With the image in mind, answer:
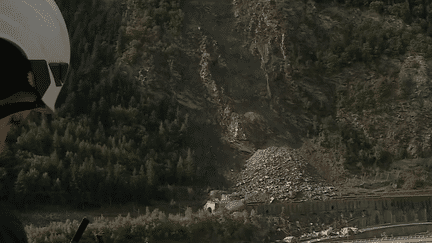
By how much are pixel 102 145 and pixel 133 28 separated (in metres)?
5.90

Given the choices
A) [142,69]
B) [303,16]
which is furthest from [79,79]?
[303,16]

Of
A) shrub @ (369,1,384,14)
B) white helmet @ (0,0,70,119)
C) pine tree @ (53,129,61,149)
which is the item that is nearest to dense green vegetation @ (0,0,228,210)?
pine tree @ (53,129,61,149)

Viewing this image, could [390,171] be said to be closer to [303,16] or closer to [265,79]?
[265,79]

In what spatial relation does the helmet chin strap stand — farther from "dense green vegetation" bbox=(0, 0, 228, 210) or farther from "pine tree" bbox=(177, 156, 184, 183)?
"pine tree" bbox=(177, 156, 184, 183)

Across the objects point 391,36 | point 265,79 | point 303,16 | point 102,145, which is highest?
point 303,16

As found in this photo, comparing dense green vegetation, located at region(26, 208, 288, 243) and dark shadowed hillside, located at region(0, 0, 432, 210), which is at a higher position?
dark shadowed hillside, located at region(0, 0, 432, 210)

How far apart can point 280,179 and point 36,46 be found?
13.4m

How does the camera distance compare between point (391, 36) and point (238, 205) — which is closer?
point (238, 205)

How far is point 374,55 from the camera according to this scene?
17.2 m

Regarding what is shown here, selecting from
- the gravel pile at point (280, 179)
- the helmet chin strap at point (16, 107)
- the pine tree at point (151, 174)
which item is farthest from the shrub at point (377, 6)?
the helmet chin strap at point (16, 107)

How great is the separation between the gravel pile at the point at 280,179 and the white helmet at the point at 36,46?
41.1ft

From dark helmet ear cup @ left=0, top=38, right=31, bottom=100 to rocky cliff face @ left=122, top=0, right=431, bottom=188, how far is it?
14020mm

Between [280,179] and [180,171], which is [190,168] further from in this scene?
[280,179]

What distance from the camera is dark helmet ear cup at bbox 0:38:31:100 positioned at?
94 cm
